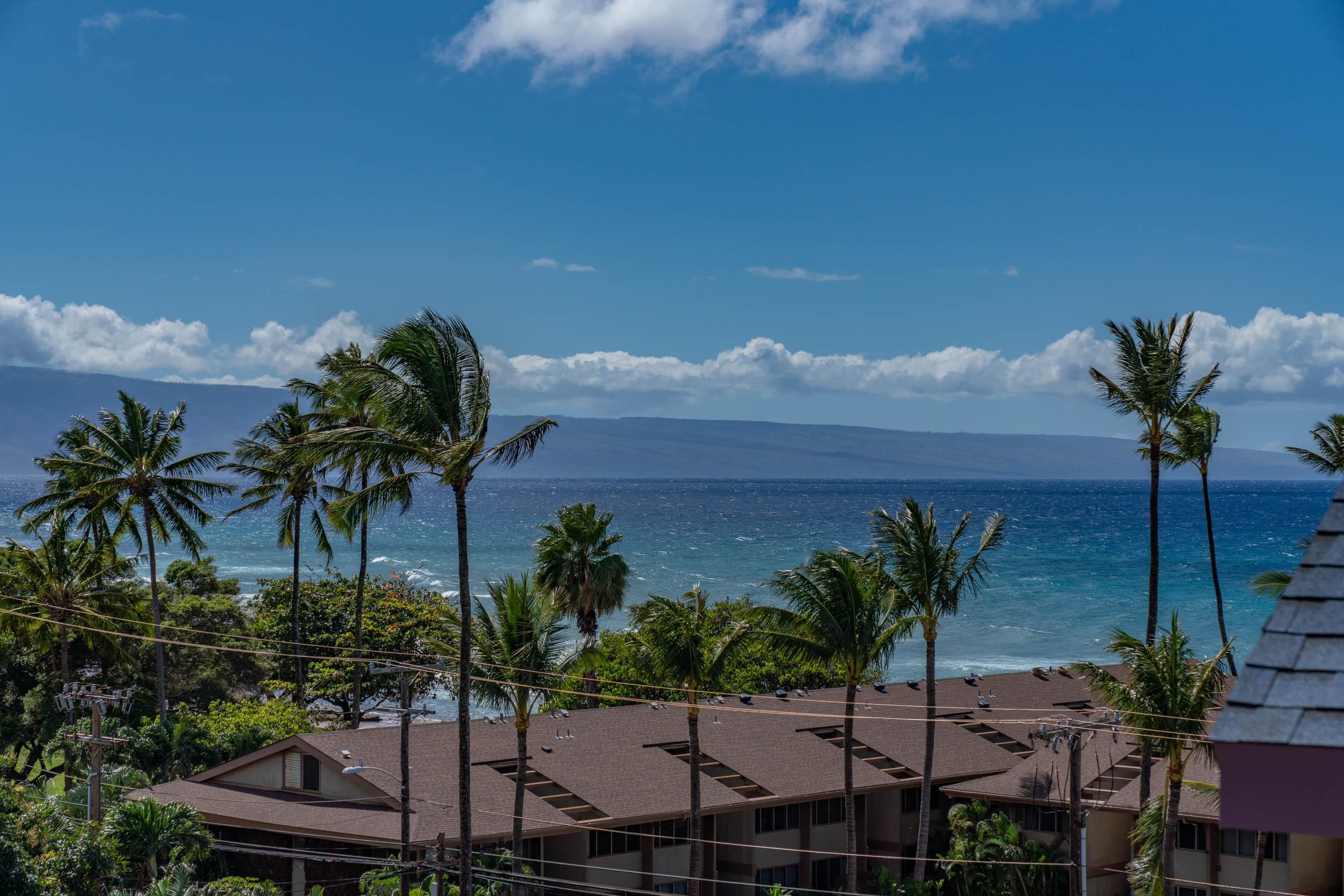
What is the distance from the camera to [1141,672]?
2702 centimetres

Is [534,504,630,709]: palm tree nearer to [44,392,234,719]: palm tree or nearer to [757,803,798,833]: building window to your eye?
[757,803,798,833]: building window

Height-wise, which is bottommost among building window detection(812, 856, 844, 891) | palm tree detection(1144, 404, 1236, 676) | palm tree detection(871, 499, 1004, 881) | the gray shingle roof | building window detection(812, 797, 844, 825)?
building window detection(812, 856, 844, 891)

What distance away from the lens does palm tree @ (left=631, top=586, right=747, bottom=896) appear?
103 feet

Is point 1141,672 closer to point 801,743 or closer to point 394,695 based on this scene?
point 801,743

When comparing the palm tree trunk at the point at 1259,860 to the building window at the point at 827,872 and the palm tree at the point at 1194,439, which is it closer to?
the palm tree at the point at 1194,439

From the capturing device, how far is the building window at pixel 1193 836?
3353cm

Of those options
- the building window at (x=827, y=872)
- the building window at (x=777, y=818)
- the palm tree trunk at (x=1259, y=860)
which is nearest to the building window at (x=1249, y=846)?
the palm tree trunk at (x=1259, y=860)

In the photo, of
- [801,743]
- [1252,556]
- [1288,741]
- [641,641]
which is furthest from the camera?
[1252,556]

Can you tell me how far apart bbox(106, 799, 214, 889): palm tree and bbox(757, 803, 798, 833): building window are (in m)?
15.2

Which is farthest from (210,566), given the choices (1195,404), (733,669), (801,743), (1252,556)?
(1252,556)

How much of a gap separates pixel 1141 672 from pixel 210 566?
210ft

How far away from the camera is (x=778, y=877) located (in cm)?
3675

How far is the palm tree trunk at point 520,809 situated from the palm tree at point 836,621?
280 inches

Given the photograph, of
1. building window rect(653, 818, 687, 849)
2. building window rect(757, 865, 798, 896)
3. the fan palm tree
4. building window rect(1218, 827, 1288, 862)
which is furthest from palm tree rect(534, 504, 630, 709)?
building window rect(1218, 827, 1288, 862)
